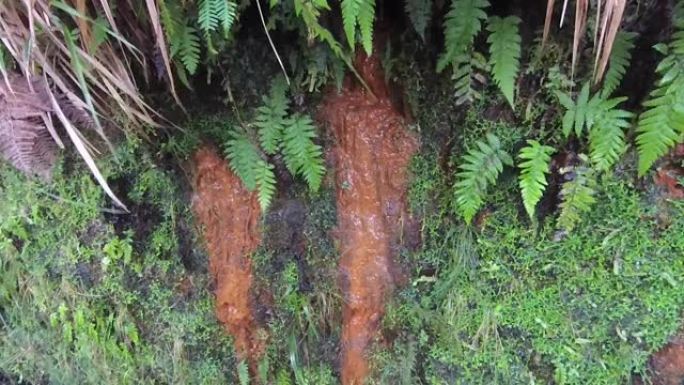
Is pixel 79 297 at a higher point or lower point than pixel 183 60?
lower

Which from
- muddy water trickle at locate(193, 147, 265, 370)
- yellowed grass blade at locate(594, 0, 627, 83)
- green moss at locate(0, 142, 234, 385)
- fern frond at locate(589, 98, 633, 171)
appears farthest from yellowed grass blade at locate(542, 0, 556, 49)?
green moss at locate(0, 142, 234, 385)

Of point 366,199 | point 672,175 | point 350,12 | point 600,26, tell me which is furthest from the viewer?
point 366,199

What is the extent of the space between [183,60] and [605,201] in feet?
4.73

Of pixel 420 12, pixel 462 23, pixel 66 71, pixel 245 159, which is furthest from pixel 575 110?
pixel 66 71

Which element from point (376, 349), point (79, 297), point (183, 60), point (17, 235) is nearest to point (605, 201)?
point (376, 349)

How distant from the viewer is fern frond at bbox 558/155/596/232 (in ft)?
5.69

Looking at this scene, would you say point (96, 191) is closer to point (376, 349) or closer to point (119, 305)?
point (119, 305)

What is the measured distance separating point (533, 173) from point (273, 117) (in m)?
0.91

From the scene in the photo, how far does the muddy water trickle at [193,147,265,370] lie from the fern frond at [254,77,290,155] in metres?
0.32

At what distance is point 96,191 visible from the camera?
2.31 m

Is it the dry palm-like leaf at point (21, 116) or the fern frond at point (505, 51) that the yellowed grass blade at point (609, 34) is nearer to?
the fern frond at point (505, 51)

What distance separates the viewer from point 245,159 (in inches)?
79.1

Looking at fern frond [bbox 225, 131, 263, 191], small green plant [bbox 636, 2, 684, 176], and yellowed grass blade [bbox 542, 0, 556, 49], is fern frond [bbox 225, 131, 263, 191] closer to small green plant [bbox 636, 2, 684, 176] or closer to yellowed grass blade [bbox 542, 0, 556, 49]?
yellowed grass blade [bbox 542, 0, 556, 49]

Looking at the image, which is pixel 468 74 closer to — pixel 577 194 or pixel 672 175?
pixel 577 194
